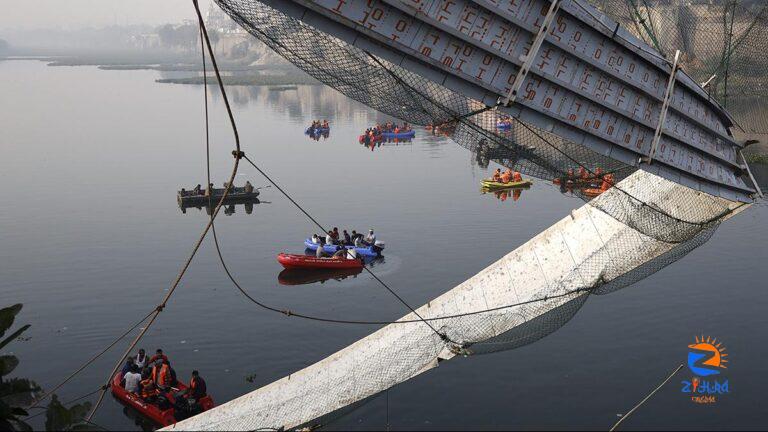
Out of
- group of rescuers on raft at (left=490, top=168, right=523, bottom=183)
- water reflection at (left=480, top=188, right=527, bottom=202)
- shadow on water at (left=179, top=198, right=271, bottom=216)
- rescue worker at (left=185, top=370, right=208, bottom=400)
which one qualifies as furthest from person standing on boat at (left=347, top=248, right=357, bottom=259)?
group of rescuers on raft at (left=490, top=168, right=523, bottom=183)

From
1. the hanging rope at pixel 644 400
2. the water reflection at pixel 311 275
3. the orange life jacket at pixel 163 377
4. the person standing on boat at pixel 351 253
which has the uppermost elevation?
the hanging rope at pixel 644 400

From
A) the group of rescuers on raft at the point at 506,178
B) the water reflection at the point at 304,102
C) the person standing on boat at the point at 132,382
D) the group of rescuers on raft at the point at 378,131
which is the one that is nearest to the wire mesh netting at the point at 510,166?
the person standing on boat at the point at 132,382

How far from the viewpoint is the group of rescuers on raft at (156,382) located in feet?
88.4

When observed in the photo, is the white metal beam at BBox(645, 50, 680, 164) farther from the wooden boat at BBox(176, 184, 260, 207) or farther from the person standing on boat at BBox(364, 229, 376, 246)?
the wooden boat at BBox(176, 184, 260, 207)

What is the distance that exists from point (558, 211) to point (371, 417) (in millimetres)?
34076

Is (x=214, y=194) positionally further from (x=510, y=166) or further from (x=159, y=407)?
(x=510, y=166)

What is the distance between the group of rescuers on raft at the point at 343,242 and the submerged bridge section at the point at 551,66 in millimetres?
24716

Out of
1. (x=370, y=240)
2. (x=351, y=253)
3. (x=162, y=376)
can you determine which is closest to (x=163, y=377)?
(x=162, y=376)

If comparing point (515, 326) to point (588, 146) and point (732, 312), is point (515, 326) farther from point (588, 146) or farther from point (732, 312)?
point (732, 312)

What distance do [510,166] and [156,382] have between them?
14.3 metres

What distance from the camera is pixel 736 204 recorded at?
25.4 m

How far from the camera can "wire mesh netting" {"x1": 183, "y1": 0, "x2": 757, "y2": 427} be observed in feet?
65.0

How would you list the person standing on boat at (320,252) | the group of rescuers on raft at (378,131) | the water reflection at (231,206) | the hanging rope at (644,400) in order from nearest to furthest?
the hanging rope at (644,400), the person standing on boat at (320,252), the water reflection at (231,206), the group of rescuers on raft at (378,131)

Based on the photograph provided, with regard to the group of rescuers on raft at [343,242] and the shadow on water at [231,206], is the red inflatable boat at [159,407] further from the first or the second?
the shadow on water at [231,206]
